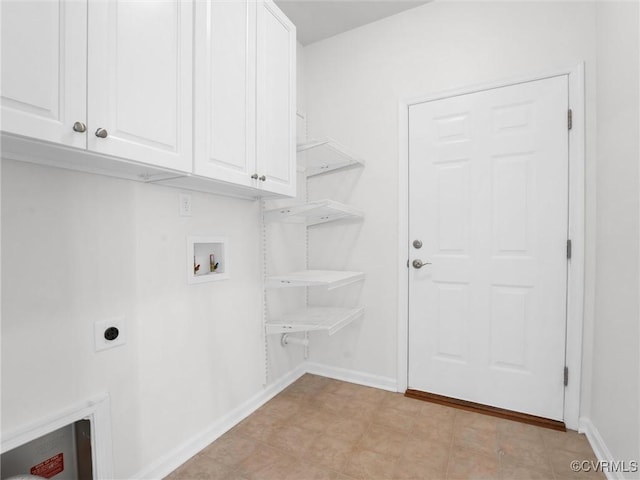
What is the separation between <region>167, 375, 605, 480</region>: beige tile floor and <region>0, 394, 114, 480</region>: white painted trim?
37cm

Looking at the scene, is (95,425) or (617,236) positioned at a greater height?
(617,236)

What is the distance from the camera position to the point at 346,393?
7.74 ft

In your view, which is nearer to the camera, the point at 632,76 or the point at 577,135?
the point at 632,76

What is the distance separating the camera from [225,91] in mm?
1421

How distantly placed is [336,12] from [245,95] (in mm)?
1324

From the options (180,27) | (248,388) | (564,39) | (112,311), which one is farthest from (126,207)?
(564,39)

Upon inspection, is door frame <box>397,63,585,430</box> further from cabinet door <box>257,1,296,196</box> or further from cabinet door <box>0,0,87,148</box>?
cabinet door <box>0,0,87,148</box>

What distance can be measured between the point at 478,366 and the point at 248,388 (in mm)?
1499

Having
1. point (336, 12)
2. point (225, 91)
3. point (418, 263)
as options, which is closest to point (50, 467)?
point (225, 91)

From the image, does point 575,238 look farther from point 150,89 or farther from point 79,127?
point 79,127

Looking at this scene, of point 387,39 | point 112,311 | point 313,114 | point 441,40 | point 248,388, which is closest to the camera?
point 112,311

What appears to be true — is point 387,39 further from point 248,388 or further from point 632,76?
point 248,388

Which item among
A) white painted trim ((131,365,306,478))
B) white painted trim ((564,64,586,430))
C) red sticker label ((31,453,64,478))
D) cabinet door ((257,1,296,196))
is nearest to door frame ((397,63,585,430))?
white painted trim ((564,64,586,430))

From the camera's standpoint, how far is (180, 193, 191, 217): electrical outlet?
5.31 ft
